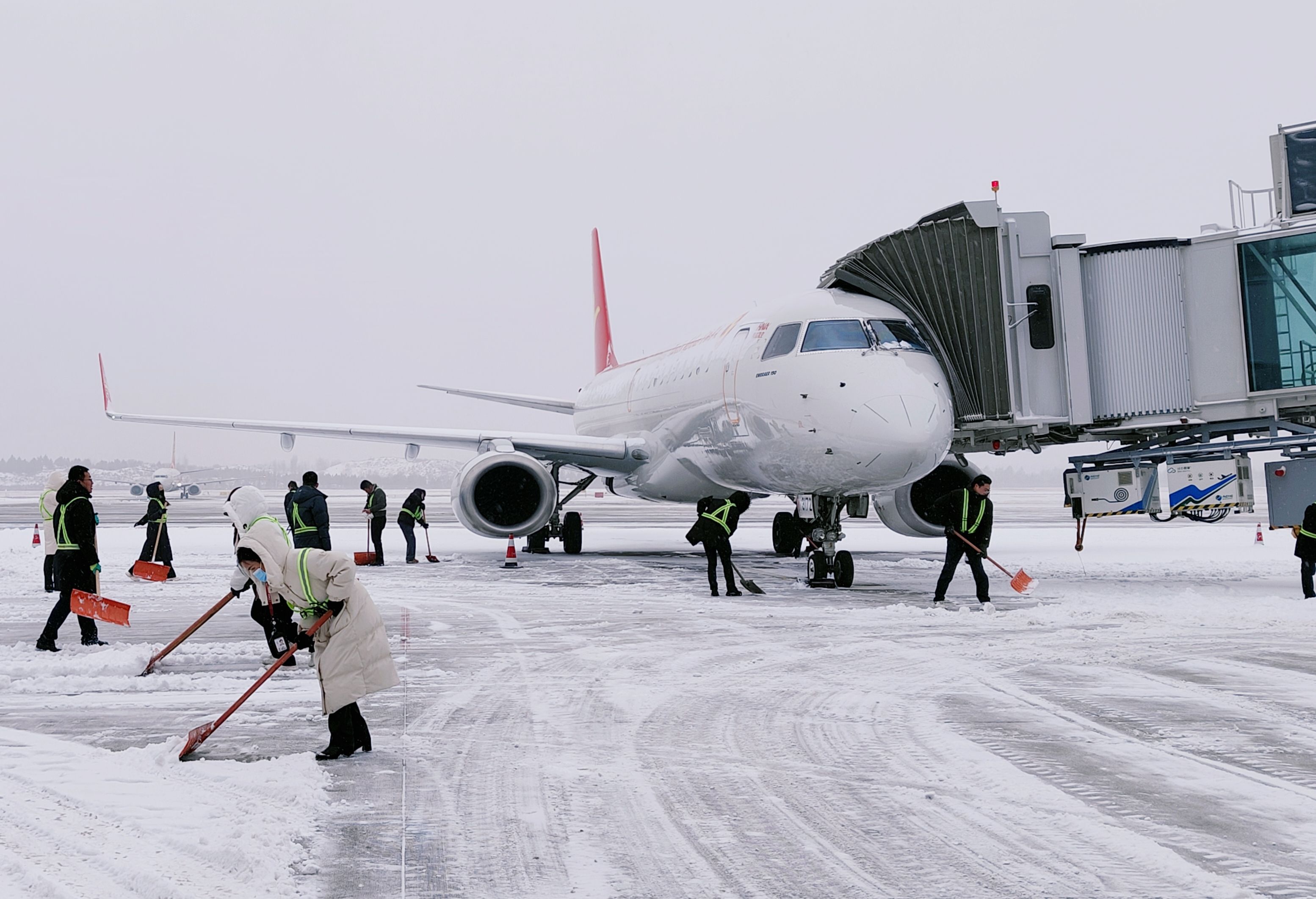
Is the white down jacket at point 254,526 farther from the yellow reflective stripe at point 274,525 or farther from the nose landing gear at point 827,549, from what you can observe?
the nose landing gear at point 827,549

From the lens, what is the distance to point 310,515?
12.7 meters

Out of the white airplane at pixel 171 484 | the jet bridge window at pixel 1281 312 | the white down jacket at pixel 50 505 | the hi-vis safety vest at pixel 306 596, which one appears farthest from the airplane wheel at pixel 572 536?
the white airplane at pixel 171 484

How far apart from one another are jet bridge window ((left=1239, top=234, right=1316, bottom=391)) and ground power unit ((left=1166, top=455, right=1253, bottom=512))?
2.84 feet

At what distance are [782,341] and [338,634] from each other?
824 centimetres

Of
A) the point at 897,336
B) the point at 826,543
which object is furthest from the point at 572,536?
the point at 897,336

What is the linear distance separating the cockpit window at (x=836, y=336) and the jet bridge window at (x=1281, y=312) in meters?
3.94

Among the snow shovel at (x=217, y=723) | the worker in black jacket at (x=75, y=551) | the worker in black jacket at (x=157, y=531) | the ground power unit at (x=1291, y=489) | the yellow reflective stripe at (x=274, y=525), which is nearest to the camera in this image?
the snow shovel at (x=217, y=723)

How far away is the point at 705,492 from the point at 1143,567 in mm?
6241

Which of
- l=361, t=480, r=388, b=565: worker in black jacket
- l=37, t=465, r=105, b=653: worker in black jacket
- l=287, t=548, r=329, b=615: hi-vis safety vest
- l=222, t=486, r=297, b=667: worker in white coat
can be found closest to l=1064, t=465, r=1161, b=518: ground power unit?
l=222, t=486, r=297, b=667: worker in white coat

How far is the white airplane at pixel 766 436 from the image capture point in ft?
37.4

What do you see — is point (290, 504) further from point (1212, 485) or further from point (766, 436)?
point (1212, 485)

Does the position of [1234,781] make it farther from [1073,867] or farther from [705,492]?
[705,492]

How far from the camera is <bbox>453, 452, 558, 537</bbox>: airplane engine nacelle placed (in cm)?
1562

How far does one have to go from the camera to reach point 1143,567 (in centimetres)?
1530
